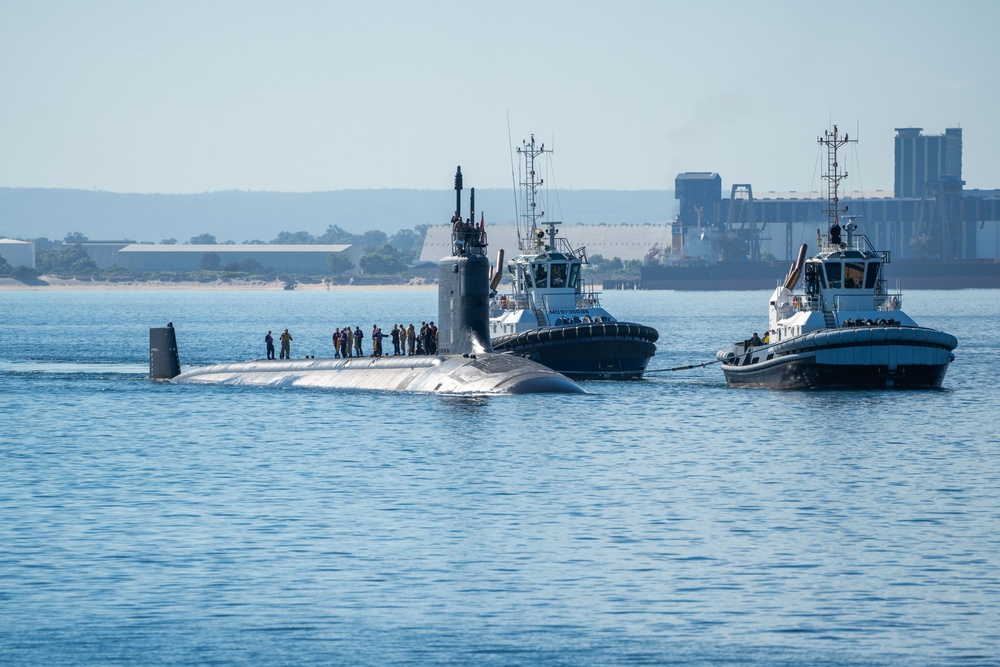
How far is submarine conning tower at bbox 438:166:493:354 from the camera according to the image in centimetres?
4562

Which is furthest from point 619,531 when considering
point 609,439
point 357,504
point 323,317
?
point 323,317

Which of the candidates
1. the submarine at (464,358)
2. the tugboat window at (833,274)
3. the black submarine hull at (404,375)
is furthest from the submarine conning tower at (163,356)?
the tugboat window at (833,274)

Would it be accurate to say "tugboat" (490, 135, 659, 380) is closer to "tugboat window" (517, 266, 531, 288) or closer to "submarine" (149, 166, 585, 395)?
"tugboat window" (517, 266, 531, 288)

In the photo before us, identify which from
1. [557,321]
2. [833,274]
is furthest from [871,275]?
[557,321]

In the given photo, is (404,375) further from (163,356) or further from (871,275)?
(871,275)

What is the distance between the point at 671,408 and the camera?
1940 inches

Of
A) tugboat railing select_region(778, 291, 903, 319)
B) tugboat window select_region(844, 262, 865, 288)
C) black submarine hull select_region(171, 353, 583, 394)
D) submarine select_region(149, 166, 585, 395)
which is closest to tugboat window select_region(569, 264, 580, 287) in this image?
black submarine hull select_region(171, 353, 583, 394)

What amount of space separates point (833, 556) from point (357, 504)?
9635 millimetres

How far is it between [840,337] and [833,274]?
466cm

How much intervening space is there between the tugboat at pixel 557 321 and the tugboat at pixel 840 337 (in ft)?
12.9

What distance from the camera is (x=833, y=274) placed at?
52500 millimetres

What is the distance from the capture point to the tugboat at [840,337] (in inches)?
1909

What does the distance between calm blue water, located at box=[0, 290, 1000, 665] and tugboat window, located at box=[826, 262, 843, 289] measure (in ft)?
15.5

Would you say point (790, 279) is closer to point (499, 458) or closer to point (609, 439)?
point (609, 439)
